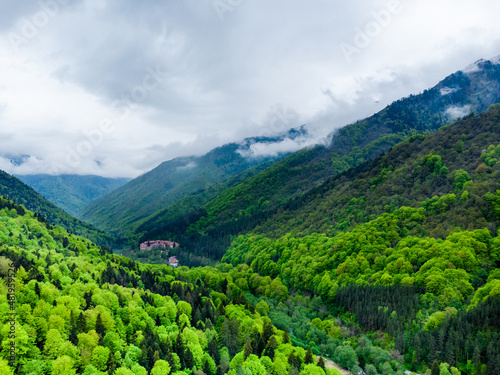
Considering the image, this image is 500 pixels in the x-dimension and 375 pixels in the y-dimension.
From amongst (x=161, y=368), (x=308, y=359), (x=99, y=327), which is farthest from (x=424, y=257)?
(x=99, y=327)

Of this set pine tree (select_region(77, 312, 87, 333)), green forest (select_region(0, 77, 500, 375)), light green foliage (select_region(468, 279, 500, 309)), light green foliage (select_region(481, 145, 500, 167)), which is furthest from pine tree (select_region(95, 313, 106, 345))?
light green foliage (select_region(481, 145, 500, 167))

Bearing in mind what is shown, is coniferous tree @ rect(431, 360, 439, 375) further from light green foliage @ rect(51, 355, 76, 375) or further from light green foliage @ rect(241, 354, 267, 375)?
light green foliage @ rect(51, 355, 76, 375)

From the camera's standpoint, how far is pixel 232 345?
8725 centimetres

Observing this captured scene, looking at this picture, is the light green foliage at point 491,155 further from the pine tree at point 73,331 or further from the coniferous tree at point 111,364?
the pine tree at point 73,331

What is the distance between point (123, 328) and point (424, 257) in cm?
10556

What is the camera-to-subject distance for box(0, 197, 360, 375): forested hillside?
63906 millimetres

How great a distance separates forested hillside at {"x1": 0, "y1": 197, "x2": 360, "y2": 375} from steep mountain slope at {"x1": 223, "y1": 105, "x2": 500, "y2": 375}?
1308 centimetres

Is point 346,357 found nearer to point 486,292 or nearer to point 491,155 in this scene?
point 486,292

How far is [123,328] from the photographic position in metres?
80.0

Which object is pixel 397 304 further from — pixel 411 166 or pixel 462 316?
pixel 411 166

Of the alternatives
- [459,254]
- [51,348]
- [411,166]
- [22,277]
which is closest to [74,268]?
[22,277]

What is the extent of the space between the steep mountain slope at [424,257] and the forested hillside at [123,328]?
42.9 ft

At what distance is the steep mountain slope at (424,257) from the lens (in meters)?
87.4

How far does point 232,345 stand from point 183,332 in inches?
540
